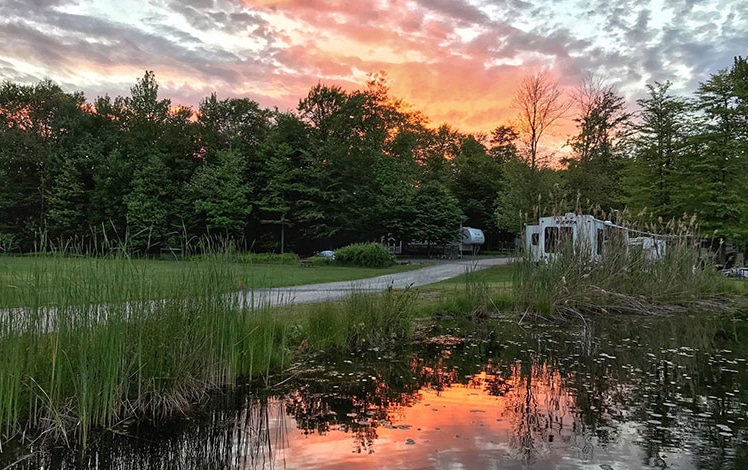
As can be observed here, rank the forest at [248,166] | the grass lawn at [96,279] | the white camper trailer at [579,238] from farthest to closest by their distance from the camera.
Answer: the forest at [248,166]
the white camper trailer at [579,238]
the grass lawn at [96,279]

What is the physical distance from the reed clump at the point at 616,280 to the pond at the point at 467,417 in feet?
8.80

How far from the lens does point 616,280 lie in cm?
1121

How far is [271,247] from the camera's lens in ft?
114

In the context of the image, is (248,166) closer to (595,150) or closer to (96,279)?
(595,150)

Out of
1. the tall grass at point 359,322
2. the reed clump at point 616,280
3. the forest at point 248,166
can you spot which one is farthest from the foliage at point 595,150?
the tall grass at point 359,322

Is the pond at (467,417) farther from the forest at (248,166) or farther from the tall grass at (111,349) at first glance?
the forest at (248,166)

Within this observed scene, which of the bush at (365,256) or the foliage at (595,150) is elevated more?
the foliage at (595,150)

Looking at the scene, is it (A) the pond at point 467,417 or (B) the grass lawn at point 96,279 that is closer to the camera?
(A) the pond at point 467,417

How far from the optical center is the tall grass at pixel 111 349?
3863mm

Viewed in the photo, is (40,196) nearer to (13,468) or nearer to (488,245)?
(488,245)

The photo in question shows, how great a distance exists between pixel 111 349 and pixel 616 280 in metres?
10.3

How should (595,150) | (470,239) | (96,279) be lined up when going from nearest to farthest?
(96,279) → (595,150) → (470,239)

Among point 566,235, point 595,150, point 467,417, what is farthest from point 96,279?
point 595,150

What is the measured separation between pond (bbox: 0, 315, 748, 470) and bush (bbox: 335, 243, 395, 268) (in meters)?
16.2
